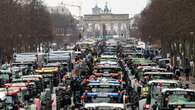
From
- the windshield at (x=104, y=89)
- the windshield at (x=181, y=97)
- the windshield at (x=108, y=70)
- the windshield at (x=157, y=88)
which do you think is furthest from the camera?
the windshield at (x=108, y=70)

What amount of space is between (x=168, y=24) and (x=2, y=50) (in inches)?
628

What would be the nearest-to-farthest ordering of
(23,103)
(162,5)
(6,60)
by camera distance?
(23,103) → (162,5) → (6,60)

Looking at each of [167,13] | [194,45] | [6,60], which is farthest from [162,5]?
[6,60]

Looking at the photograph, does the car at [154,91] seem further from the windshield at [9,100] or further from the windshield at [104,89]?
the windshield at [9,100]

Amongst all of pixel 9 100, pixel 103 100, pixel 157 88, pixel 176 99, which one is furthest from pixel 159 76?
pixel 9 100

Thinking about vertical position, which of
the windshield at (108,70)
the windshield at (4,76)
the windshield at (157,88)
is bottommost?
the windshield at (4,76)

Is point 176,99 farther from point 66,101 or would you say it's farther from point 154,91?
point 66,101

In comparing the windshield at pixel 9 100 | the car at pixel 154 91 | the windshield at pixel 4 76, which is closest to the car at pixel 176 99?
the car at pixel 154 91

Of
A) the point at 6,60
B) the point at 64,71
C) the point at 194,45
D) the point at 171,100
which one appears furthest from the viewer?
the point at 6,60

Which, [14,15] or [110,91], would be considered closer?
[110,91]

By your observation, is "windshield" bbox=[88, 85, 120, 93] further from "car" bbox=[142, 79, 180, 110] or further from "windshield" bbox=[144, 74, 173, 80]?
"windshield" bbox=[144, 74, 173, 80]

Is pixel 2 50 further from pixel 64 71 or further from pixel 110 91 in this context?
pixel 110 91

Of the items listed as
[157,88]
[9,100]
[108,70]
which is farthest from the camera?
[108,70]

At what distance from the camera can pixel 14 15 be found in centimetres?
6631
